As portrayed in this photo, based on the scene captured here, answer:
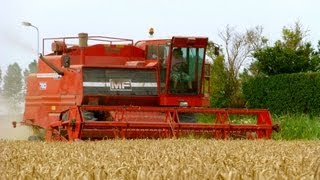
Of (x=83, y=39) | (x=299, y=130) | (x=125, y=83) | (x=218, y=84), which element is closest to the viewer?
(x=125, y=83)

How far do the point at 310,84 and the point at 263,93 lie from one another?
269cm

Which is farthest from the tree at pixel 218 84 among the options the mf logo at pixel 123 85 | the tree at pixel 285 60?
the mf logo at pixel 123 85

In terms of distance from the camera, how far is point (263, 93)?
2558 centimetres

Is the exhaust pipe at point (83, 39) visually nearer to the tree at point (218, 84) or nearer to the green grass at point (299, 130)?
the green grass at point (299, 130)

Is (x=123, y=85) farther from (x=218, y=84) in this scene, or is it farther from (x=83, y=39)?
(x=218, y=84)

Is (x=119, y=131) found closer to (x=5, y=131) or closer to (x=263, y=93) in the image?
(x=5, y=131)

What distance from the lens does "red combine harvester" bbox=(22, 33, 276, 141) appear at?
13422 mm

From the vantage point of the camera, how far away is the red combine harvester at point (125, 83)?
13422mm

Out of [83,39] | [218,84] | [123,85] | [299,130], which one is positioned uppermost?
[83,39]

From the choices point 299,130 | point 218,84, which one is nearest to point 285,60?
point 218,84

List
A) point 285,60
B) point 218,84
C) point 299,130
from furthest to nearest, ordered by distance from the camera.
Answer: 1. point 218,84
2. point 285,60
3. point 299,130

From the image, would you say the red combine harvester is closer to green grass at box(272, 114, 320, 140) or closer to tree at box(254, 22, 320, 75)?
green grass at box(272, 114, 320, 140)

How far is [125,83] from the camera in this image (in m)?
14.4

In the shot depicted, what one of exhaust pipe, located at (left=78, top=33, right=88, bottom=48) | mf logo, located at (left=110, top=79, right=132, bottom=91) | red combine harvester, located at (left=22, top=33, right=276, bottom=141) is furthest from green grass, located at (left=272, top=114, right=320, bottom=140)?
exhaust pipe, located at (left=78, top=33, right=88, bottom=48)
